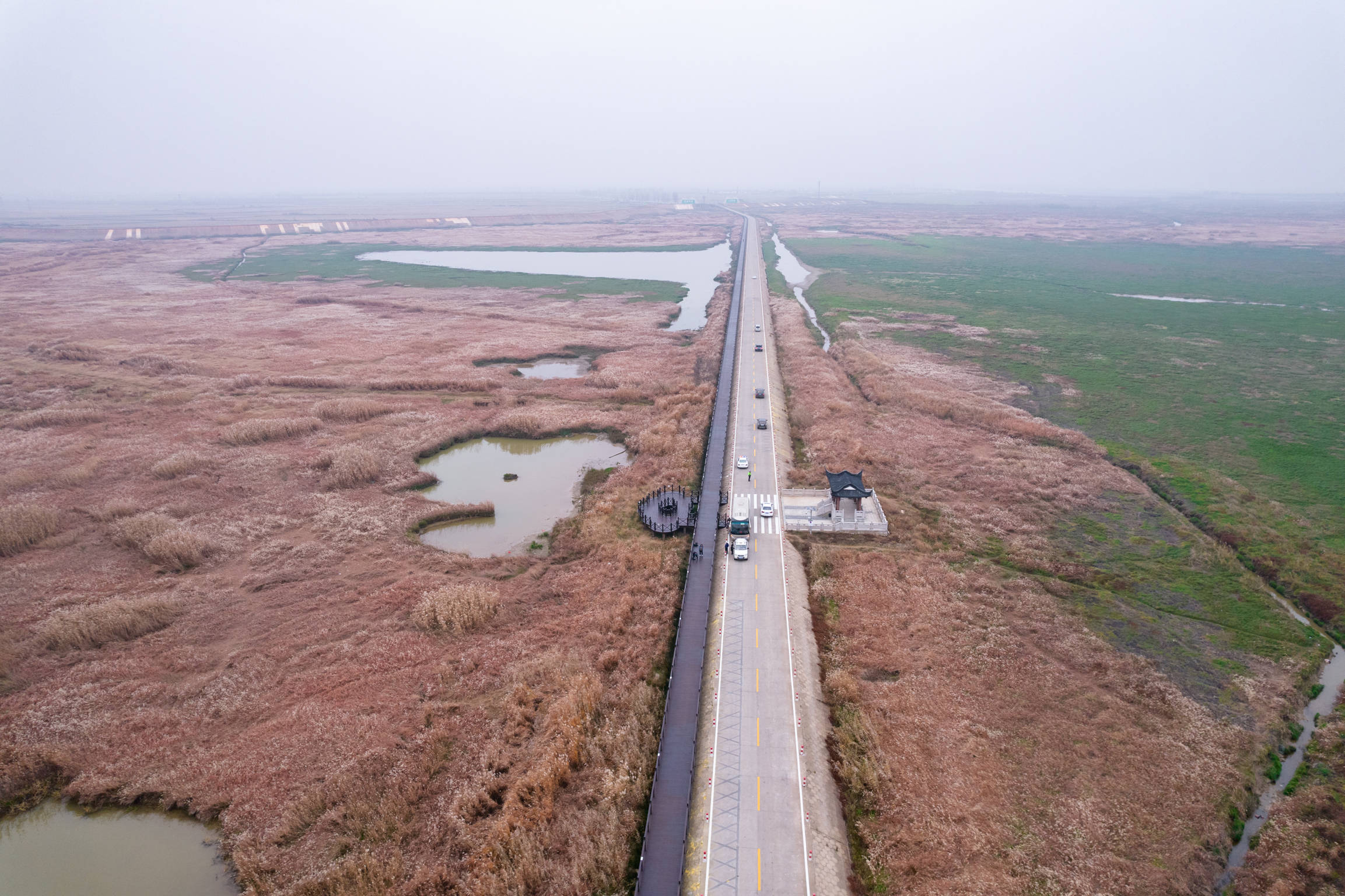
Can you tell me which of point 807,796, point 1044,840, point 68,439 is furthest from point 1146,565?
point 68,439

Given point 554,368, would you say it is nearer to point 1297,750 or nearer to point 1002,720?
point 1002,720

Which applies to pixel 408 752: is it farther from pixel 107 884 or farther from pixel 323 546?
pixel 323 546

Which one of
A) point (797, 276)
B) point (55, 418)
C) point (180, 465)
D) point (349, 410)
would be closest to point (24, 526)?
point (180, 465)

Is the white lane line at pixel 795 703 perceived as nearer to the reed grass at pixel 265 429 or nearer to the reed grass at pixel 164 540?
the reed grass at pixel 164 540

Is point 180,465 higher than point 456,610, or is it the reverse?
point 180,465

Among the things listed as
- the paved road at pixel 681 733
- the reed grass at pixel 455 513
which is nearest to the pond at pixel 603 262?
the reed grass at pixel 455 513

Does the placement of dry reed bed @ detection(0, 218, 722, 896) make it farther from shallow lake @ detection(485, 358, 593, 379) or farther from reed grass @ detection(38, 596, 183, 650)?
shallow lake @ detection(485, 358, 593, 379)
